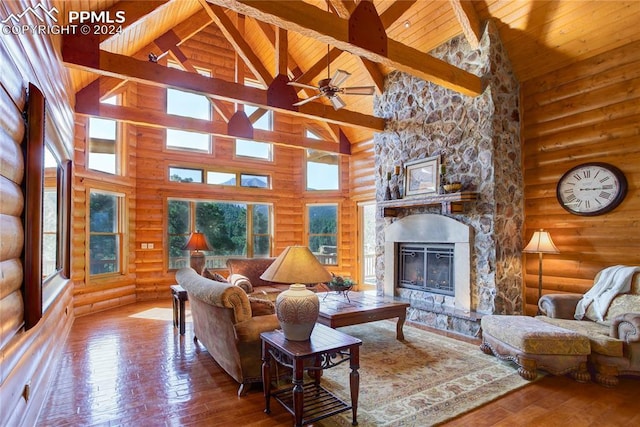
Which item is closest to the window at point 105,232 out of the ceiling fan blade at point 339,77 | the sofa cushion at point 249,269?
the sofa cushion at point 249,269

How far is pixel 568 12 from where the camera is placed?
14.5 ft

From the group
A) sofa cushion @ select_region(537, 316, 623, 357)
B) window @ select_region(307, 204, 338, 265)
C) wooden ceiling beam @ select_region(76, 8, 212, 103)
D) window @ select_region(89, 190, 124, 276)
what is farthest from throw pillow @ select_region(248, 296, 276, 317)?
→ window @ select_region(307, 204, 338, 265)

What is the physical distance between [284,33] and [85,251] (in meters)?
5.10

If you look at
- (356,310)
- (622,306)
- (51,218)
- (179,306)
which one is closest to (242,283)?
(179,306)

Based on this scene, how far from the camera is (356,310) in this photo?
13.8 ft

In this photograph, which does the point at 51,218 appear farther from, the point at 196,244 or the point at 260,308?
the point at 196,244

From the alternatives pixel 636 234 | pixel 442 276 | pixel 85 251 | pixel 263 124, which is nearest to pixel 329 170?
pixel 263 124

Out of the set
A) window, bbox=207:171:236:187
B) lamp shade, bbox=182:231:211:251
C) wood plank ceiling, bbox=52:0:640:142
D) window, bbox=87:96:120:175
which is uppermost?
wood plank ceiling, bbox=52:0:640:142

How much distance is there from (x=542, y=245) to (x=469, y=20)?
129 inches

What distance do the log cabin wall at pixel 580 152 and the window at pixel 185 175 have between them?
6451 mm

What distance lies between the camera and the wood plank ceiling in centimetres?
366

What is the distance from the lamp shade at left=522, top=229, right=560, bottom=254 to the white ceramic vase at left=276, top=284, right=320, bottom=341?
3.43 meters

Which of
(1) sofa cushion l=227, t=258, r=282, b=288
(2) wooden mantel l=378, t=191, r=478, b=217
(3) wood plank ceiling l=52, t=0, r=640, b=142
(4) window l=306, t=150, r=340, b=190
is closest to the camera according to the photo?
(3) wood plank ceiling l=52, t=0, r=640, b=142

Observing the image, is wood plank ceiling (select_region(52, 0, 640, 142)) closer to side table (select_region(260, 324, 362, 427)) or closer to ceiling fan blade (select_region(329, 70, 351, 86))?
ceiling fan blade (select_region(329, 70, 351, 86))
